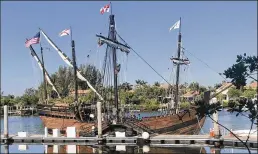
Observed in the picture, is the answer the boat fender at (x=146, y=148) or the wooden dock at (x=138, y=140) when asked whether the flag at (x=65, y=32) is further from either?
the boat fender at (x=146, y=148)

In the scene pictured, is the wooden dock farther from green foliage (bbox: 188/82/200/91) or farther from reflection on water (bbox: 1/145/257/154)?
green foliage (bbox: 188/82/200/91)

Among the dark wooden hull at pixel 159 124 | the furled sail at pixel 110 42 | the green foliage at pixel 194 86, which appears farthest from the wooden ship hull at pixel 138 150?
the green foliage at pixel 194 86

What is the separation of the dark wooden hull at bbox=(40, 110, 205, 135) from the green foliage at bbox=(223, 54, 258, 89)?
23.3m

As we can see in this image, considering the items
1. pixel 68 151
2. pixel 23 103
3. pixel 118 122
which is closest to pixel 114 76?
pixel 118 122

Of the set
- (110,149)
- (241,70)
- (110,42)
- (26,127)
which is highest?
(110,42)

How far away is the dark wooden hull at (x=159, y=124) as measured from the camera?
36781mm

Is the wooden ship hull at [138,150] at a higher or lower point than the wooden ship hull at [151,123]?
lower

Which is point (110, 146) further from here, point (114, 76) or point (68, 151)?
point (114, 76)

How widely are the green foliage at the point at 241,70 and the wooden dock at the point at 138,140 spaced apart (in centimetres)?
1483

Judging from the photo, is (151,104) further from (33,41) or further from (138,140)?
(138,140)

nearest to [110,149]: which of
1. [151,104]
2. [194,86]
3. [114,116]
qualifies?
[114,116]

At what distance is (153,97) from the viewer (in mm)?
106500

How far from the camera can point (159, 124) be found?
37906mm

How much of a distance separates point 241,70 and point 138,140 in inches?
684
